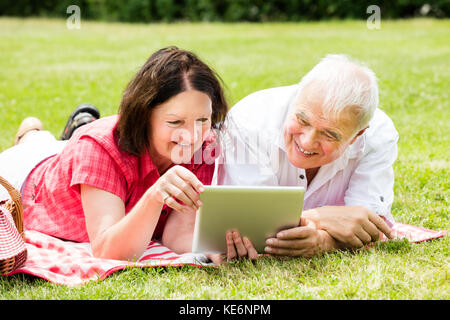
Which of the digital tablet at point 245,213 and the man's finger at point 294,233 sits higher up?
the digital tablet at point 245,213

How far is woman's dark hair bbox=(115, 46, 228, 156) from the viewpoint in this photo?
10.8ft

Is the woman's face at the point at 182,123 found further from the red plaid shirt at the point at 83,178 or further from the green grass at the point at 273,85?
the green grass at the point at 273,85

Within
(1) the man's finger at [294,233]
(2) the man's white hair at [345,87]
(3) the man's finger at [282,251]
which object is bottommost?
(3) the man's finger at [282,251]

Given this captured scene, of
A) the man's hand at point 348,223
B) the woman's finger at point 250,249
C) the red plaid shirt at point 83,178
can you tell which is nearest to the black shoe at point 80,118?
the red plaid shirt at point 83,178

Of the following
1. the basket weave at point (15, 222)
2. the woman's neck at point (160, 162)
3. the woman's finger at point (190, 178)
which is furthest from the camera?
the woman's neck at point (160, 162)

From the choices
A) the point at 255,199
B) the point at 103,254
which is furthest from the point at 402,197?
the point at 103,254

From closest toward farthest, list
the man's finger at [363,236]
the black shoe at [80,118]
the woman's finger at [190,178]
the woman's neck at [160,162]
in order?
the woman's finger at [190,178] → the man's finger at [363,236] → the woman's neck at [160,162] → the black shoe at [80,118]

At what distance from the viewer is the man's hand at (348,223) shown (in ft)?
11.2

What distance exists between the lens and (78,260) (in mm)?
3271

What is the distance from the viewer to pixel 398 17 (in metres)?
20.3

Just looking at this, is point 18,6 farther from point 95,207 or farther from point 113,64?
point 95,207

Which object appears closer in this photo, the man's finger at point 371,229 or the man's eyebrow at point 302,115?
the man's eyebrow at point 302,115

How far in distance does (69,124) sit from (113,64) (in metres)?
7.85

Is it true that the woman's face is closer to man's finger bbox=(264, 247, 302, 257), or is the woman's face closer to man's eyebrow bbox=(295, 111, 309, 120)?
man's eyebrow bbox=(295, 111, 309, 120)
